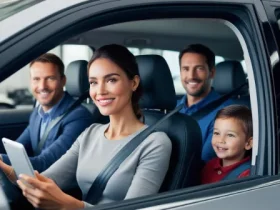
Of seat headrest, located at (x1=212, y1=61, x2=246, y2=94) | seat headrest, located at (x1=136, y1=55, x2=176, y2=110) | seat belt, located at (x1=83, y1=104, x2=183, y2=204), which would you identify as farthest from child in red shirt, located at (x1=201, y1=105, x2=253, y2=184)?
seat headrest, located at (x1=212, y1=61, x2=246, y2=94)

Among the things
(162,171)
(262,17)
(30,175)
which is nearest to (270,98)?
(262,17)

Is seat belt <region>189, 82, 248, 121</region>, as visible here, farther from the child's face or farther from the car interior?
the child's face

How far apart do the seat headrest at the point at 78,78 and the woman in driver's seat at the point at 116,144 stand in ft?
4.40

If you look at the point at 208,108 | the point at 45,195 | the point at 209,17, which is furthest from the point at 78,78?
the point at 45,195

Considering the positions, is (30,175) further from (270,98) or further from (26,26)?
(270,98)

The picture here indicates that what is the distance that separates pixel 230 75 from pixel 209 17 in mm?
2112

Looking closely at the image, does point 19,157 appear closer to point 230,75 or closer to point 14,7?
point 14,7

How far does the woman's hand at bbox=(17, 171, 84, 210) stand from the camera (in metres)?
1.93

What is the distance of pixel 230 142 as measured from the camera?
271 centimetres

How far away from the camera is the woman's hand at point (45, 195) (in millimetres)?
1933

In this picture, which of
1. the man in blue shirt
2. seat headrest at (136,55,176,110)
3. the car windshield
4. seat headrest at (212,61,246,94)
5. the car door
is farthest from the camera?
seat headrest at (212,61,246,94)

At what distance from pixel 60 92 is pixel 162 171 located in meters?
1.35

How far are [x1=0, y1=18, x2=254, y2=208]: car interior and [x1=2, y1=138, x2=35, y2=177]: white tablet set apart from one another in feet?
0.85

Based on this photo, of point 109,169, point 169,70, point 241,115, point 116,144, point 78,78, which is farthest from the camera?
point 78,78
